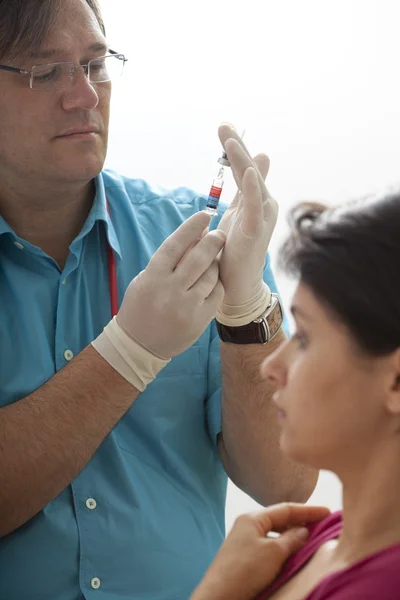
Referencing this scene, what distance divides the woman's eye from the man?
0.45 meters

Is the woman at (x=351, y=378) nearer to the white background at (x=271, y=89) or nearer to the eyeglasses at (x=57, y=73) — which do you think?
the eyeglasses at (x=57, y=73)

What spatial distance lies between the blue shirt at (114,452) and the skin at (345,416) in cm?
56

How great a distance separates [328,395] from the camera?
858 mm

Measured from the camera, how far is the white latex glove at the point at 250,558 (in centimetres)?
100

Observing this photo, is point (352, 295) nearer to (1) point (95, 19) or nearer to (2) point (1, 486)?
(2) point (1, 486)

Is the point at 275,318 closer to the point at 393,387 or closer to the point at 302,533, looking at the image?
the point at 302,533

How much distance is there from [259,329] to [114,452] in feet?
1.15

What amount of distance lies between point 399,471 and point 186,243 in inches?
25.3

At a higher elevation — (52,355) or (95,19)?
(95,19)

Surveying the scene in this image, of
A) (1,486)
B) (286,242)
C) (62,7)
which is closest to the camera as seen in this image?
(286,242)

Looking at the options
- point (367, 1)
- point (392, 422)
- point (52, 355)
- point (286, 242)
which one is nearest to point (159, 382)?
point (52, 355)

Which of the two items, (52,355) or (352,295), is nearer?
(352,295)

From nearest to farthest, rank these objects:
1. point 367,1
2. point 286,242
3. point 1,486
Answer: point 286,242 → point 1,486 → point 367,1

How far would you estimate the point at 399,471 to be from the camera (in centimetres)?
85
